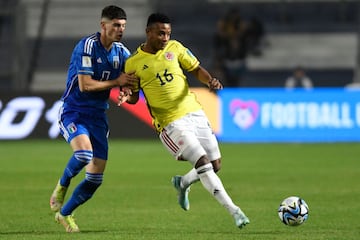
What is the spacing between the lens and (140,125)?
74.8 feet

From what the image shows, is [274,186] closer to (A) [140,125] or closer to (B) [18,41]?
(A) [140,125]

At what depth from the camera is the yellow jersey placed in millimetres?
9438

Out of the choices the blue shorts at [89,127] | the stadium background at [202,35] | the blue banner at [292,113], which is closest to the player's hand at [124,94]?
the blue shorts at [89,127]

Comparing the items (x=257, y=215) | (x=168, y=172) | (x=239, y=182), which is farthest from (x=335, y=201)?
(x=168, y=172)

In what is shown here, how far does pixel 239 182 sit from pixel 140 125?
338 inches

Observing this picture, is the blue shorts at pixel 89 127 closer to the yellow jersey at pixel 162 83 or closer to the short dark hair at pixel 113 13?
the yellow jersey at pixel 162 83

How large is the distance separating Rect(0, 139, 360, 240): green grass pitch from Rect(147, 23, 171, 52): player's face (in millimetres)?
1788

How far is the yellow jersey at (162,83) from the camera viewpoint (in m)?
9.44

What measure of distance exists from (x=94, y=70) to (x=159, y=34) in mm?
739

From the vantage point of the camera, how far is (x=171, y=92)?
31.0 feet

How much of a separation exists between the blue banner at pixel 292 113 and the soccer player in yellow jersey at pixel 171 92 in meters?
12.8

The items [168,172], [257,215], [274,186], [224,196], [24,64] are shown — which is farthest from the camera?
[24,64]

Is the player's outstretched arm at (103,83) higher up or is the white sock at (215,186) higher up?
the player's outstretched arm at (103,83)

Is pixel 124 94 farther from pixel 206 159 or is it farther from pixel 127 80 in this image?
pixel 206 159
